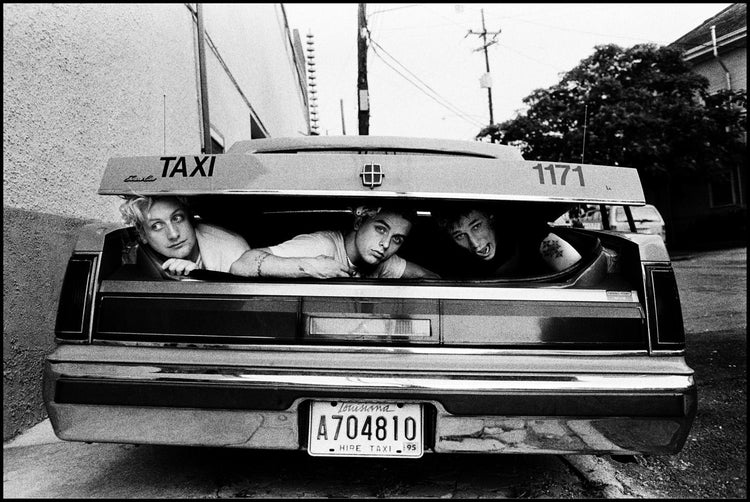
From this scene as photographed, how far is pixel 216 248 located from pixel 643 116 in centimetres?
1693

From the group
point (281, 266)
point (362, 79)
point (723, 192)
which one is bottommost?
point (281, 266)

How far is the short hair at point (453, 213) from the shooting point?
2.75m

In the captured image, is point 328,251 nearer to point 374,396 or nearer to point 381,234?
point 381,234

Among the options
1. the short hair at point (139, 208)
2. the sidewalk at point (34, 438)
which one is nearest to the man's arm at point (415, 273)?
the short hair at point (139, 208)

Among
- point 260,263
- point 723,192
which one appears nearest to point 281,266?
point 260,263

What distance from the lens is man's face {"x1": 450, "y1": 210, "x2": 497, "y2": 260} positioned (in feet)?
9.00

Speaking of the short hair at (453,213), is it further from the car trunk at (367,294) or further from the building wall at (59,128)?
the building wall at (59,128)

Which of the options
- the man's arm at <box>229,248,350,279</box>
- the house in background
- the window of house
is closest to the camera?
the man's arm at <box>229,248,350,279</box>

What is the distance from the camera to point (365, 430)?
7.00 ft

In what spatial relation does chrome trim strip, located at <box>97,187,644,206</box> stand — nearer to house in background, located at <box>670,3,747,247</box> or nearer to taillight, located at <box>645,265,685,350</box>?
taillight, located at <box>645,265,685,350</box>

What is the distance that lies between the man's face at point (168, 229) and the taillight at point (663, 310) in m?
1.80

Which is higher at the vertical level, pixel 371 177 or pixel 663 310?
pixel 371 177

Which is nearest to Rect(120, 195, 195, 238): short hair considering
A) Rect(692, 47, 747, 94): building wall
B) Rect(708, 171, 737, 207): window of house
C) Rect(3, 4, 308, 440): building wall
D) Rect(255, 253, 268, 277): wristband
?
Rect(255, 253, 268, 277): wristband

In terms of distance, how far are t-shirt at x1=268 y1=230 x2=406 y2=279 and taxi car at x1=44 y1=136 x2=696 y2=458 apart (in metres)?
0.27
